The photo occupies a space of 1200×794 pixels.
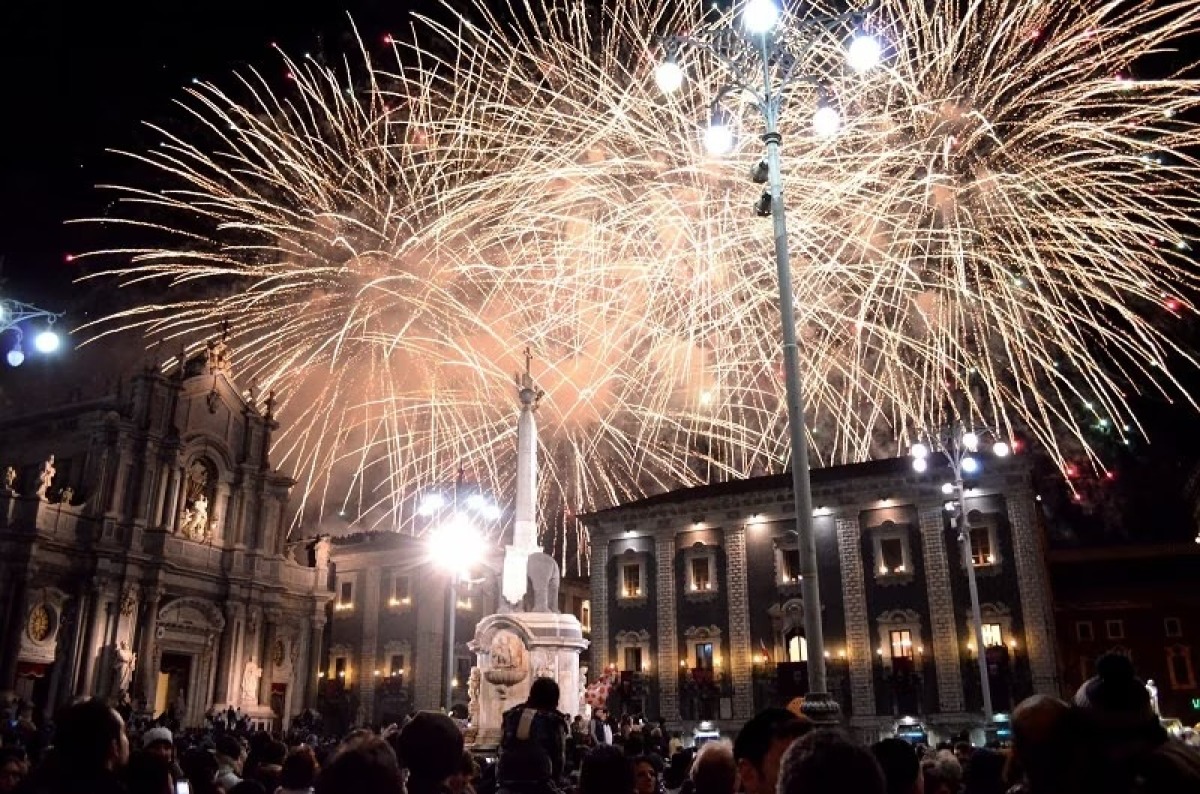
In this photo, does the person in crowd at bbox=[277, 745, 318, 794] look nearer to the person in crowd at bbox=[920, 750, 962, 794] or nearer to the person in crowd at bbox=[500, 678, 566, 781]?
the person in crowd at bbox=[500, 678, 566, 781]

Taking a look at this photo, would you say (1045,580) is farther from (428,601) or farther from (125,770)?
(125,770)

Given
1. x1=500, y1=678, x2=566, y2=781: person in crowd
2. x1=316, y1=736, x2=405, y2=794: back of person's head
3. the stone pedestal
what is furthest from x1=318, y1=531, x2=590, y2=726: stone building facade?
x1=316, y1=736, x2=405, y2=794: back of person's head

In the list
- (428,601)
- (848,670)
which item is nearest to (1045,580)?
(848,670)

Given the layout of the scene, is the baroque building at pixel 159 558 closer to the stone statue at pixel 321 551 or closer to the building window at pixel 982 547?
the stone statue at pixel 321 551

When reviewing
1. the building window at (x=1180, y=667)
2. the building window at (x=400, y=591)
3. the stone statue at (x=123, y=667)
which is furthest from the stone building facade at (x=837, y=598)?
the stone statue at (x=123, y=667)

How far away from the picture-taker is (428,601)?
56.6 metres

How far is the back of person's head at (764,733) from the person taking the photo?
4723 millimetres

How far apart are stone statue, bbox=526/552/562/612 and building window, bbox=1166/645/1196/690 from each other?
38084 mm

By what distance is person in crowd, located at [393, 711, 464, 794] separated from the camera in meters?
4.40

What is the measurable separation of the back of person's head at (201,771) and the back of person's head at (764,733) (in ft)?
13.6

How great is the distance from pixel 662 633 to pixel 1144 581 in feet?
86.5

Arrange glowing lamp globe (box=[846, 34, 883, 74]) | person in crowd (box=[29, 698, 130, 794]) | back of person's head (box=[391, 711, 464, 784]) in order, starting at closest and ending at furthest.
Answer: person in crowd (box=[29, 698, 130, 794]) < back of person's head (box=[391, 711, 464, 784]) < glowing lamp globe (box=[846, 34, 883, 74])

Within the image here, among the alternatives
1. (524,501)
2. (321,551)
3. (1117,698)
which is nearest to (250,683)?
(321,551)

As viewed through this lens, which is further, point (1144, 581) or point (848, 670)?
point (1144, 581)
